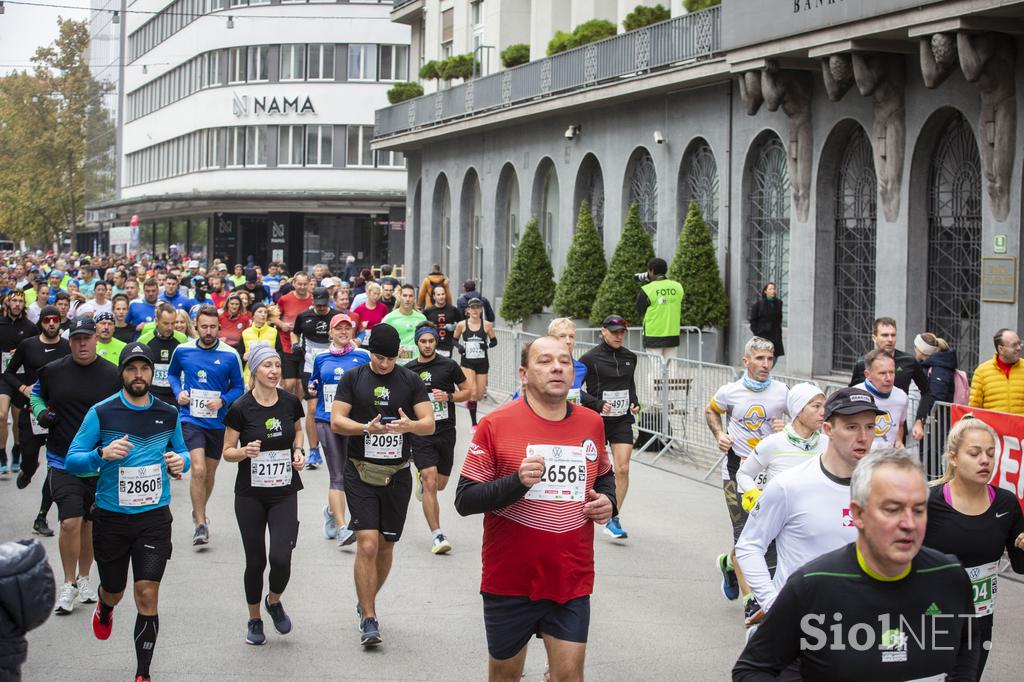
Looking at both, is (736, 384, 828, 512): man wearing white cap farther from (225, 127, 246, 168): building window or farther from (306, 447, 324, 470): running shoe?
(225, 127, 246, 168): building window

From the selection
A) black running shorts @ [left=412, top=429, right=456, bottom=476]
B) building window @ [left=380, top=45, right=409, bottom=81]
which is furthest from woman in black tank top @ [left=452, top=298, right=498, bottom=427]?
building window @ [left=380, top=45, right=409, bottom=81]

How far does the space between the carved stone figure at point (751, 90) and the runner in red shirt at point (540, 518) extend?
17.6m

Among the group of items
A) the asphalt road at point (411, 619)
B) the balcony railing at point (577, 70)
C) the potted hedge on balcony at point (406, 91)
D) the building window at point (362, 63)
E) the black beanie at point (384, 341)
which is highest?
the building window at point (362, 63)

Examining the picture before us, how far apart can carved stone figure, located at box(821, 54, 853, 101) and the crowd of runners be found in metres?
8.86

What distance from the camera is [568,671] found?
6234mm

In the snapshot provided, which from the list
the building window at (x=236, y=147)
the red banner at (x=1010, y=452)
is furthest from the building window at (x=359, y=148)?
the red banner at (x=1010, y=452)

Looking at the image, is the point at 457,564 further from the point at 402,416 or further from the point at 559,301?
the point at 559,301

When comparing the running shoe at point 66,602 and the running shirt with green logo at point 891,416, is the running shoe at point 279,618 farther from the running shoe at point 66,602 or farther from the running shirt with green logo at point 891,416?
the running shirt with green logo at point 891,416

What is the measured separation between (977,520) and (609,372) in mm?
6200

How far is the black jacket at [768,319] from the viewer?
74.2ft

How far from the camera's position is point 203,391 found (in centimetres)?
1216

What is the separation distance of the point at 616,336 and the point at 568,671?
661 centimetres

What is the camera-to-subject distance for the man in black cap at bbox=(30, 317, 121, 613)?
9719 millimetres

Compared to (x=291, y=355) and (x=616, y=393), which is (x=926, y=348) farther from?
(x=291, y=355)
